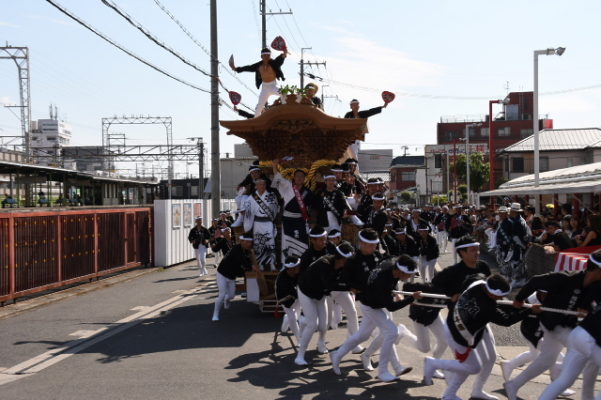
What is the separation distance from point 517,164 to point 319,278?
4671 cm

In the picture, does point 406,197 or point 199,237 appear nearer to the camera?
point 199,237

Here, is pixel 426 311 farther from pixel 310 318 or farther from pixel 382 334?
pixel 310 318

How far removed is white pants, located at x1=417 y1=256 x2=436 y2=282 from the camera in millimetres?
13555

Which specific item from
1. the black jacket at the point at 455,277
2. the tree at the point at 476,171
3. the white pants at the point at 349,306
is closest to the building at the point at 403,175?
the tree at the point at 476,171

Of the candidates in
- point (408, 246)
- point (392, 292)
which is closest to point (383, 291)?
point (392, 292)

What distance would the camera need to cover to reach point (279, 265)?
11.0 m

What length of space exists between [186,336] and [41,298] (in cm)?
583

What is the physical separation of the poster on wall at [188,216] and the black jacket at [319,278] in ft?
50.5

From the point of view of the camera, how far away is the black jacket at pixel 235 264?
34.9 feet

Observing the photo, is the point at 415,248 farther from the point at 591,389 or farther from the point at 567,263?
the point at 591,389

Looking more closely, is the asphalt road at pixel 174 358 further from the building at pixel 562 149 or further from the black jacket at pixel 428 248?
the building at pixel 562 149

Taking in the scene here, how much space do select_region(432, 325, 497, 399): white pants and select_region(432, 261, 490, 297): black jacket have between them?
46 centimetres

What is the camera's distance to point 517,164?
166ft

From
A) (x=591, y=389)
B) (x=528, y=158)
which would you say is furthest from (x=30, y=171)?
(x=528, y=158)
